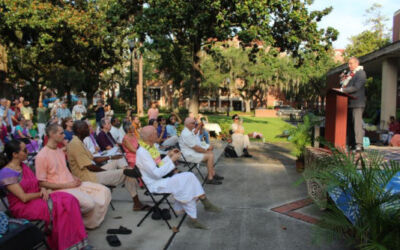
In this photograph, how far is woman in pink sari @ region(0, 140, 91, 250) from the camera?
366 cm

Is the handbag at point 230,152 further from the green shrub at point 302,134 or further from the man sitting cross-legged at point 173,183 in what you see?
the man sitting cross-legged at point 173,183

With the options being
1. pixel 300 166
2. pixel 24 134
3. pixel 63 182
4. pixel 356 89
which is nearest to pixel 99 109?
pixel 24 134

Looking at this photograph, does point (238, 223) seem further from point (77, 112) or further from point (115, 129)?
point (77, 112)

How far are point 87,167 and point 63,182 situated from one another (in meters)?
0.60

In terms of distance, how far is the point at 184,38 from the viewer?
1616 cm

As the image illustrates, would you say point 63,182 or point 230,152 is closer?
point 63,182

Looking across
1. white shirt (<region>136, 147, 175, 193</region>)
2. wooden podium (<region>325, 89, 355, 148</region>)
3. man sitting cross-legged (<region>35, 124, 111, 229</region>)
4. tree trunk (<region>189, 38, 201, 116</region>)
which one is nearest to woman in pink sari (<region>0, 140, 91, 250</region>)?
man sitting cross-legged (<region>35, 124, 111, 229</region>)

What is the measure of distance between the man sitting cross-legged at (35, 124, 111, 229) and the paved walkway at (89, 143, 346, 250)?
297 mm

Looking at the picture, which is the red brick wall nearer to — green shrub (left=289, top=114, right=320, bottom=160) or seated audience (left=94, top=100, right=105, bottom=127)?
green shrub (left=289, top=114, right=320, bottom=160)

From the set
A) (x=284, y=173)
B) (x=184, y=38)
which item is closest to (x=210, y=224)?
(x=284, y=173)

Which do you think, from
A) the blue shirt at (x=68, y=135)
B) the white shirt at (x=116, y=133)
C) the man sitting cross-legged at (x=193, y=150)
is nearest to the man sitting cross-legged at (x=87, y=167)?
the blue shirt at (x=68, y=135)

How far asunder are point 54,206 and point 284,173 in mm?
6000

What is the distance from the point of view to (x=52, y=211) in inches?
149

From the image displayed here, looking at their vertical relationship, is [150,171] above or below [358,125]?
below
